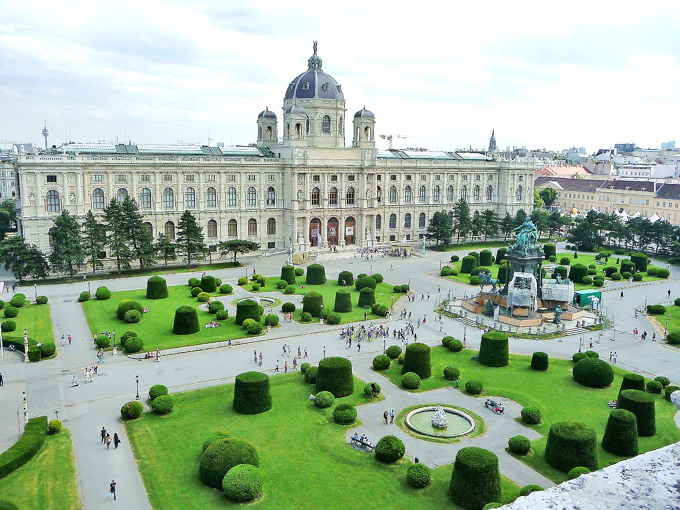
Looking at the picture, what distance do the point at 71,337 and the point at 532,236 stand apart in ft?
157

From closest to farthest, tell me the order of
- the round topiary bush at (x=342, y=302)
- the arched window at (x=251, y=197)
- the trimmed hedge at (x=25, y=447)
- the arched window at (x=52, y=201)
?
the trimmed hedge at (x=25, y=447)
the round topiary bush at (x=342, y=302)
the arched window at (x=52, y=201)
the arched window at (x=251, y=197)

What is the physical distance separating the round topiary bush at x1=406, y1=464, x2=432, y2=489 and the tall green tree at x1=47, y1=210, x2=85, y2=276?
5870cm

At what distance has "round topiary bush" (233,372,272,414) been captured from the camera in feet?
128

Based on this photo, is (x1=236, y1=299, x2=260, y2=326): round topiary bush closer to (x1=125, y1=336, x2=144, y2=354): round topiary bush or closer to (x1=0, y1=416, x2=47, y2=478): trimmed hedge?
(x1=125, y1=336, x2=144, y2=354): round topiary bush

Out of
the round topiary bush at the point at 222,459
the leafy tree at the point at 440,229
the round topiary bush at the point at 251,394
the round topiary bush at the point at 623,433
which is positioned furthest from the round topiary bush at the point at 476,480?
the leafy tree at the point at 440,229

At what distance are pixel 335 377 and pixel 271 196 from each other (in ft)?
208

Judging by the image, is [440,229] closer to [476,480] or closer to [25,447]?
[476,480]

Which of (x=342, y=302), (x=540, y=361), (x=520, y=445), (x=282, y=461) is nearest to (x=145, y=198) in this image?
(x=342, y=302)

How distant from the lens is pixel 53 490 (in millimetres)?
30172

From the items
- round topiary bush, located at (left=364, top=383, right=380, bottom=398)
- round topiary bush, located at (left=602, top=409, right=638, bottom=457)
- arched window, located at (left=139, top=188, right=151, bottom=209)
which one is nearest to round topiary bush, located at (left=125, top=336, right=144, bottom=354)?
round topiary bush, located at (left=364, top=383, right=380, bottom=398)

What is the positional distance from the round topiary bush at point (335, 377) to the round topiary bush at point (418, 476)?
11.9 m

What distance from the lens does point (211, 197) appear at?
315ft

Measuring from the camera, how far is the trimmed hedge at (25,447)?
31578mm

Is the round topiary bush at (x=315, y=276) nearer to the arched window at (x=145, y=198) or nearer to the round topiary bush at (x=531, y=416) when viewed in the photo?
the arched window at (x=145, y=198)
